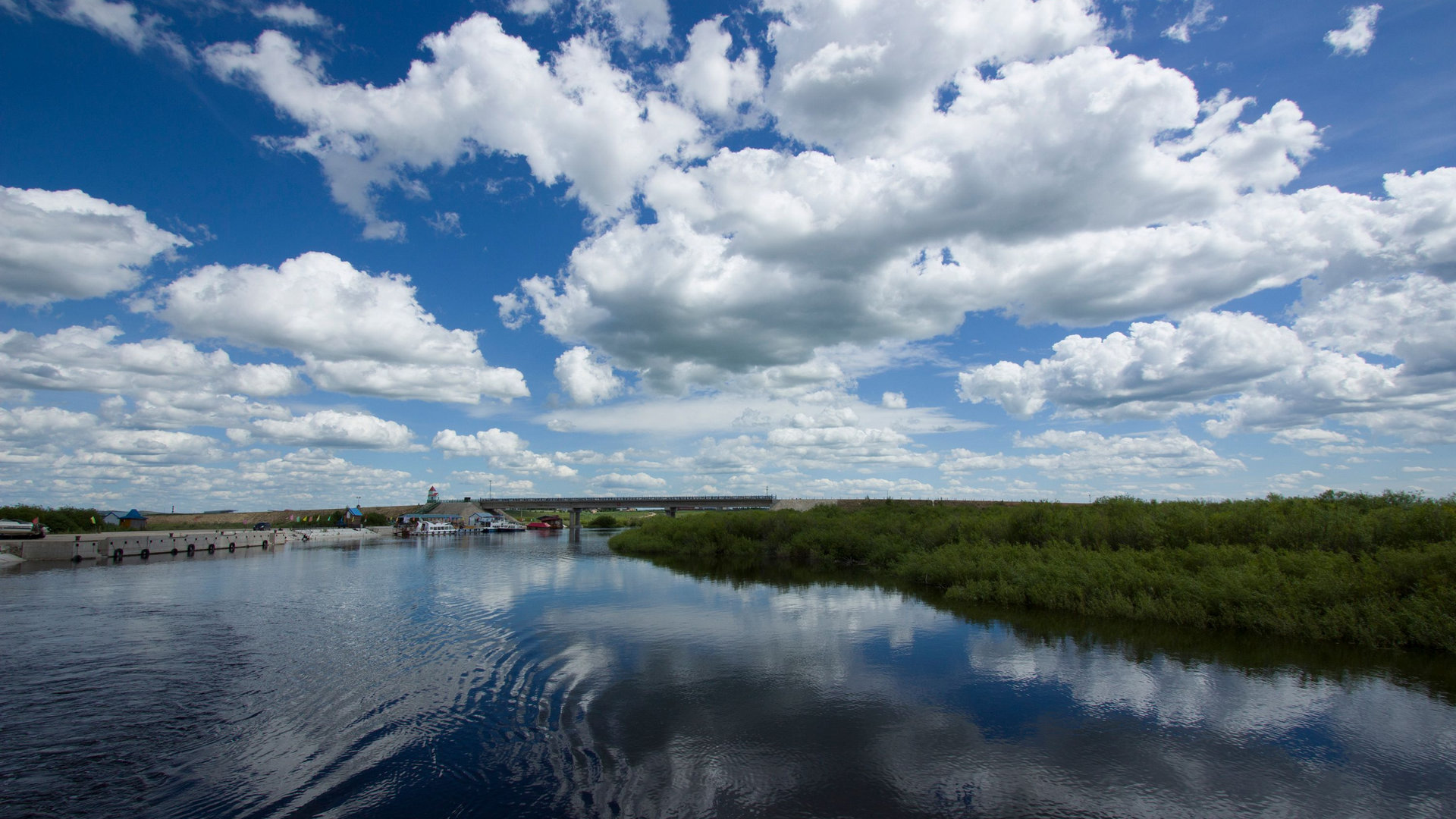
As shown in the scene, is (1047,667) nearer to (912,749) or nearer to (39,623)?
(912,749)

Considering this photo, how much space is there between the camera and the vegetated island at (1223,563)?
69.1 feet

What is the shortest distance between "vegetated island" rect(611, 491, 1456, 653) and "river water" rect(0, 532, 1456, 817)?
1.90 meters

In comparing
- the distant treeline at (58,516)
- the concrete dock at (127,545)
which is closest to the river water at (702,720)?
the concrete dock at (127,545)

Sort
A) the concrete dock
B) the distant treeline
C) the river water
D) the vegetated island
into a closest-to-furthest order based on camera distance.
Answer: the river water
the vegetated island
the concrete dock
the distant treeline

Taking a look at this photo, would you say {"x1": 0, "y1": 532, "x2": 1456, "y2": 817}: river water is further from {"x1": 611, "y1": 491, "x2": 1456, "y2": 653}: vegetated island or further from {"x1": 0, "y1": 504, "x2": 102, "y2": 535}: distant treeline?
{"x1": 0, "y1": 504, "x2": 102, "y2": 535}: distant treeline

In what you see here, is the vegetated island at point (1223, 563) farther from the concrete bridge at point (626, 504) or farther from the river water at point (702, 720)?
the concrete bridge at point (626, 504)

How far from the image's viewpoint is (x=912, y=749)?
13703mm

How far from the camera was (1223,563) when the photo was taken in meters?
27.4

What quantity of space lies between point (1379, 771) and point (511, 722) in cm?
1830

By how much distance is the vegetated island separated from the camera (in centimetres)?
2105

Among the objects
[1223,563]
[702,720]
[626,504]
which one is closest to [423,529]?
[626,504]

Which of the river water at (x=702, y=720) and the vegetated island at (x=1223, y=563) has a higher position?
the vegetated island at (x=1223, y=563)

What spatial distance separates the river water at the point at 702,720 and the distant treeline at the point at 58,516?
81.6 metres

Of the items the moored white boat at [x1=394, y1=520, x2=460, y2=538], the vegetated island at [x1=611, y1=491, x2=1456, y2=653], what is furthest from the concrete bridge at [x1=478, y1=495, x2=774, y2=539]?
the vegetated island at [x1=611, y1=491, x2=1456, y2=653]
